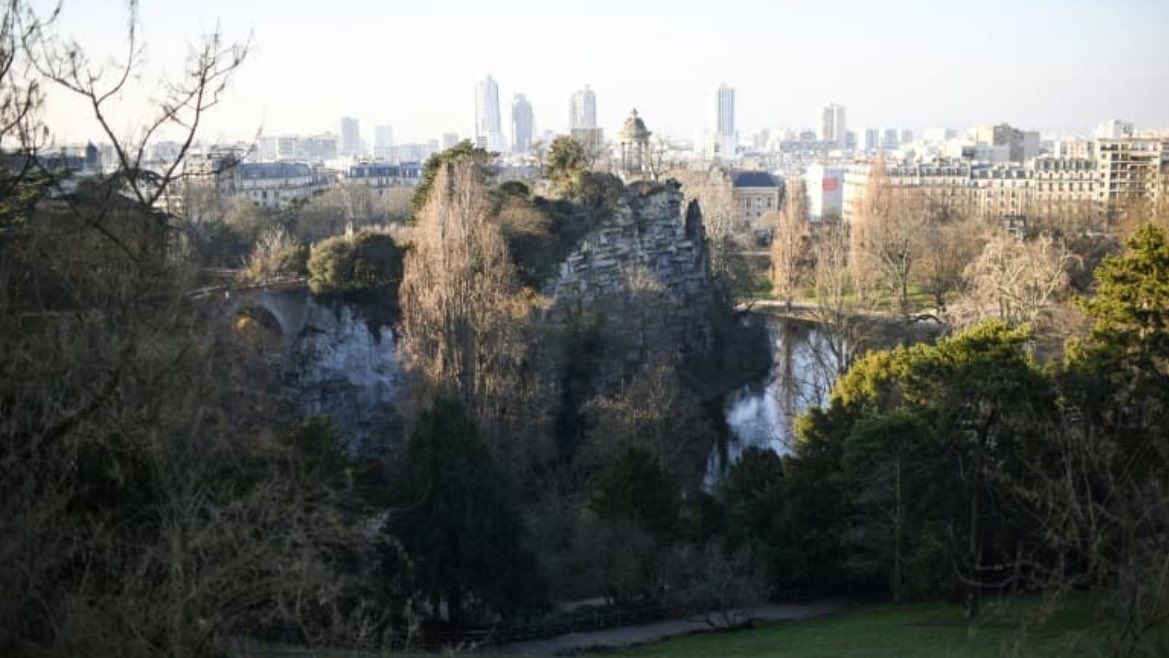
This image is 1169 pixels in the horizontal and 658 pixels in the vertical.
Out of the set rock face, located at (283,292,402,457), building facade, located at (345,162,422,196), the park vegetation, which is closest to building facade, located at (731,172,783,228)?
building facade, located at (345,162,422,196)

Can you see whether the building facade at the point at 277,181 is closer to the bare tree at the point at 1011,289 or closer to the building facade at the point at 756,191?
the building facade at the point at 756,191

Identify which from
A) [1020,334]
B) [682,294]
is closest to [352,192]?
[682,294]

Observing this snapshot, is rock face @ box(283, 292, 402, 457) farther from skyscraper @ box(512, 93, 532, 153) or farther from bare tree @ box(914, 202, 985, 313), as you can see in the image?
skyscraper @ box(512, 93, 532, 153)

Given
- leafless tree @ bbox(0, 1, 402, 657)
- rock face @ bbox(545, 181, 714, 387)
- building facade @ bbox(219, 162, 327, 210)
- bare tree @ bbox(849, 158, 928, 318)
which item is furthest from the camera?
building facade @ bbox(219, 162, 327, 210)

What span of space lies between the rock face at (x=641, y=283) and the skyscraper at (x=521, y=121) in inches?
4307

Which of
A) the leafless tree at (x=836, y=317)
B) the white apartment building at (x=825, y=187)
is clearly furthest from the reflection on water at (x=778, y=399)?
the white apartment building at (x=825, y=187)

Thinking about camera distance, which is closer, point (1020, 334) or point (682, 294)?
point (1020, 334)

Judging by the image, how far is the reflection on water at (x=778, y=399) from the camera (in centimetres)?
2784

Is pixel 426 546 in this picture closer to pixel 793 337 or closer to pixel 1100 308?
pixel 1100 308

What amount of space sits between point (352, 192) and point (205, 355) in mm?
42143

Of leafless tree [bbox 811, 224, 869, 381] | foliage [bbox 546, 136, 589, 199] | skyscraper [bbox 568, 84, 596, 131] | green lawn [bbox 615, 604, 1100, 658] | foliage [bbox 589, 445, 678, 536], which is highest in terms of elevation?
skyscraper [bbox 568, 84, 596, 131]

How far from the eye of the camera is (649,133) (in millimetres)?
44312

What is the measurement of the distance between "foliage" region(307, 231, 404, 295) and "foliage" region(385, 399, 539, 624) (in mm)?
11523

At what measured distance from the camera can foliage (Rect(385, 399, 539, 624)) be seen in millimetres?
15836
